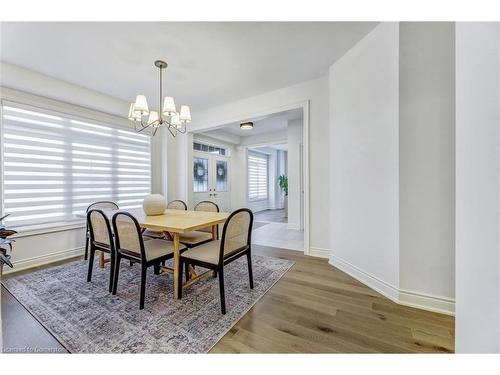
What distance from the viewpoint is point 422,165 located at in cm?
169

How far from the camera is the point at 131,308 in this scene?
174cm

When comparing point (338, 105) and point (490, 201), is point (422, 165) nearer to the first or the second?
point (490, 201)

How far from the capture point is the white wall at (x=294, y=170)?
485cm

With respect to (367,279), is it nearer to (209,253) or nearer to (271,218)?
(209,253)

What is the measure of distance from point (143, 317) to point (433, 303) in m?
2.32

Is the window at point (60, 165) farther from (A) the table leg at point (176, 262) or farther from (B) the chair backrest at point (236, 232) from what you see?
(B) the chair backrest at point (236, 232)

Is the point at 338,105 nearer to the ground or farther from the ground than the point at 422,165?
farther from the ground

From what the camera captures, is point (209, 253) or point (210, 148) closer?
point (209, 253)

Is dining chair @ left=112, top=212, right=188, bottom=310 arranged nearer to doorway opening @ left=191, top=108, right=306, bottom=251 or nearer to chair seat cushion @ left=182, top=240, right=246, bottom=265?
chair seat cushion @ left=182, top=240, right=246, bottom=265

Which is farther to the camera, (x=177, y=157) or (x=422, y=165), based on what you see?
(x=177, y=157)

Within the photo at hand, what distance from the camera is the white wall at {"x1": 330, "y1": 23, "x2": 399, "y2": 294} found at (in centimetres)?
186

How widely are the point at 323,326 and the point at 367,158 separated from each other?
160 cm

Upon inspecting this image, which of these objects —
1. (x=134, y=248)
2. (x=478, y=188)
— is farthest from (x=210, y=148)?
(x=478, y=188)
